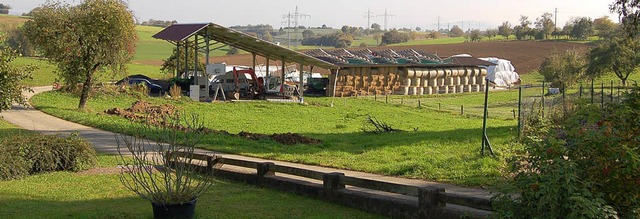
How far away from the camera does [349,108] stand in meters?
41.8

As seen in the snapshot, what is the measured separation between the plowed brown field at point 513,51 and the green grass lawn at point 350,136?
4634 cm

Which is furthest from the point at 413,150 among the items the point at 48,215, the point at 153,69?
the point at 153,69

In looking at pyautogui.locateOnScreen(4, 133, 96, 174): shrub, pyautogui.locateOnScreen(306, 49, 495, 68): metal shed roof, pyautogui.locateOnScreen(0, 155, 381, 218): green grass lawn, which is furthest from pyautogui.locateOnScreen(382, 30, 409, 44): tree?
pyautogui.locateOnScreen(0, 155, 381, 218): green grass lawn

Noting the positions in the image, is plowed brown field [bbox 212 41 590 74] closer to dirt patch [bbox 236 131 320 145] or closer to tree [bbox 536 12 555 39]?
tree [bbox 536 12 555 39]

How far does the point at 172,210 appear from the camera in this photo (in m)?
9.74

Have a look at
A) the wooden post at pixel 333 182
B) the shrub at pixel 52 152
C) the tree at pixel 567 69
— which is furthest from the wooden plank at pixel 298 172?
the tree at pixel 567 69

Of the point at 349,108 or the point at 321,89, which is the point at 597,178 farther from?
the point at 321,89

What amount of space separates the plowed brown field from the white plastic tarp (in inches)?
237

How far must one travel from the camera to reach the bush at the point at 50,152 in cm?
1473

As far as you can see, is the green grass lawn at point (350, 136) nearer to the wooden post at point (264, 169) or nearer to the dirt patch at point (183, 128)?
the dirt patch at point (183, 128)

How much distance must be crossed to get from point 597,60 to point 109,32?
43.0 metres

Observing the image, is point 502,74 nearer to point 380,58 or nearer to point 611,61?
point 611,61

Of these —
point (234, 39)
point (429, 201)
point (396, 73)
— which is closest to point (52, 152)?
point (429, 201)

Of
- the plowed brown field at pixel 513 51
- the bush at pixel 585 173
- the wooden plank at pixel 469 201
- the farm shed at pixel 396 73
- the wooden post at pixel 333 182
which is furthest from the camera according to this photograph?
the plowed brown field at pixel 513 51
